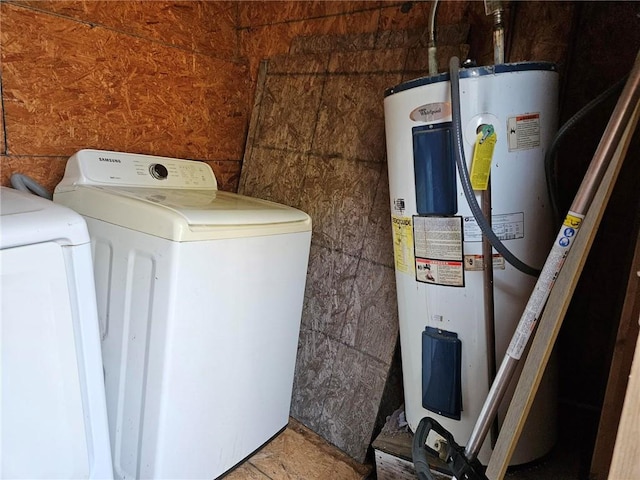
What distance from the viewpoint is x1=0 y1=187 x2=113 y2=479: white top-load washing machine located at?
0.86 m

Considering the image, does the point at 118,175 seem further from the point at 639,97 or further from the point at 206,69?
the point at 639,97

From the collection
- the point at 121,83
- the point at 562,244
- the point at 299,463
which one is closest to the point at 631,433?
the point at 562,244

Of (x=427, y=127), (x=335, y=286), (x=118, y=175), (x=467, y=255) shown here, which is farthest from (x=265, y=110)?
(x=467, y=255)

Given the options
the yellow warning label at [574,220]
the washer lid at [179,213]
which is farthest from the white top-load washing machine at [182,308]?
the yellow warning label at [574,220]

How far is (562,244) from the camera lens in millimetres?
919

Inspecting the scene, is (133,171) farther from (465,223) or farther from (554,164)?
(554,164)

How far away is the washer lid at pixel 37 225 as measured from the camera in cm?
84

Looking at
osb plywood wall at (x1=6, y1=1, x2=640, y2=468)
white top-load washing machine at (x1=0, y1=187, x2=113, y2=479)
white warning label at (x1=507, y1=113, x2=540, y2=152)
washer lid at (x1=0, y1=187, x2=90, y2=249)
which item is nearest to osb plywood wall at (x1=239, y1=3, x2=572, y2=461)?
osb plywood wall at (x1=6, y1=1, x2=640, y2=468)

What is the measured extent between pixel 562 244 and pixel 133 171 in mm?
1409

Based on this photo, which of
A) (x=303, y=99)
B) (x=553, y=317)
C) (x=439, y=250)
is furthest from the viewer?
(x=303, y=99)

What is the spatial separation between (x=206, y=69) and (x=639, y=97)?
5.52ft

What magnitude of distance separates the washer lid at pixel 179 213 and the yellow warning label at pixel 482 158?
2.13 ft

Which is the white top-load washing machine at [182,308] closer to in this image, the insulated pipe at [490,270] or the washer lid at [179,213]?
the washer lid at [179,213]

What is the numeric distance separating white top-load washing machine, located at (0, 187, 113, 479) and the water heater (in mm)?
873
